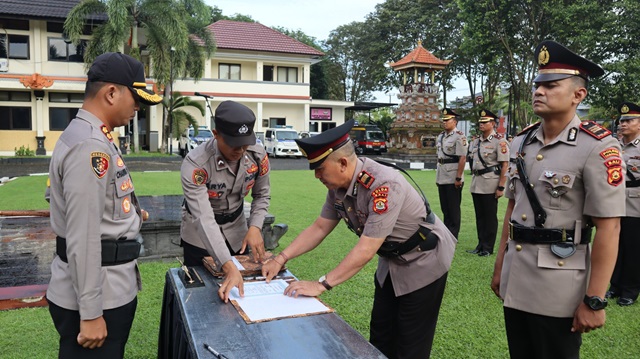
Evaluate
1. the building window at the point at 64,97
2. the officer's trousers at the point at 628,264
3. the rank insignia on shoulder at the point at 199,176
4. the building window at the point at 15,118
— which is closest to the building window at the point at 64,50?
the building window at the point at 64,97

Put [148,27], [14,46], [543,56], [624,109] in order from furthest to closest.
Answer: [14,46] < [148,27] < [624,109] < [543,56]

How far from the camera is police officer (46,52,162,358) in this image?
71.3 inches

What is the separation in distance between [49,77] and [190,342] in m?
24.1

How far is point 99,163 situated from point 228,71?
93.2 feet

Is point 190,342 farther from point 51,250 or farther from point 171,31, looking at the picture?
point 171,31

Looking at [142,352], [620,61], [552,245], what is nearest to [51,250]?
[142,352]

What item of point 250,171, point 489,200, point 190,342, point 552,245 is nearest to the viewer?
point 190,342

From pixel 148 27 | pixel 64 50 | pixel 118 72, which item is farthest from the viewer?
pixel 64 50

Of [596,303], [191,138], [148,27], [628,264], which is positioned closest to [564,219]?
[596,303]

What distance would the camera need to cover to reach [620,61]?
17031 mm

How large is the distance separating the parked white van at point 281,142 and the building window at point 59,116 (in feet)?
30.3

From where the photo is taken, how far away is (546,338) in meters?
2.23

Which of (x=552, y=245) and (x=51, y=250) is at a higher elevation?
(x=552, y=245)

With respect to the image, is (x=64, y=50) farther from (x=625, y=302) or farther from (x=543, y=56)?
(x=543, y=56)
